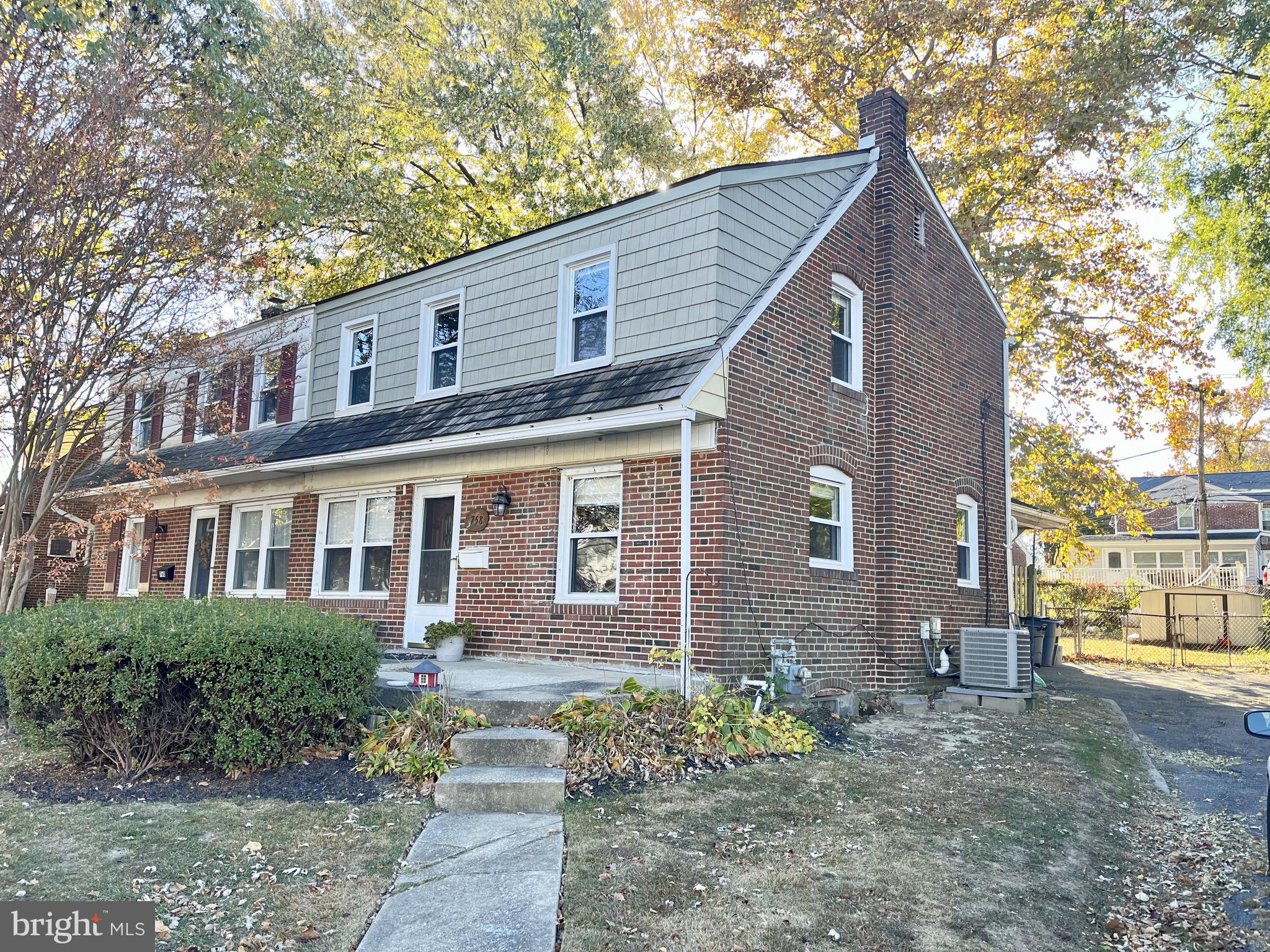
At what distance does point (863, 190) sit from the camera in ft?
38.6

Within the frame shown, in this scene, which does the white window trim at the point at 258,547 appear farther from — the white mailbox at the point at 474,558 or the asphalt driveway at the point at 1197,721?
the asphalt driveway at the point at 1197,721

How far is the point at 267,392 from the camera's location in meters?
14.9

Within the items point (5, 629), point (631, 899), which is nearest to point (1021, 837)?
point (631, 899)

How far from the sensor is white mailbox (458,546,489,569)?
11.1 m

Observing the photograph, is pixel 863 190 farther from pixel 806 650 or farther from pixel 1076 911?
pixel 1076 911

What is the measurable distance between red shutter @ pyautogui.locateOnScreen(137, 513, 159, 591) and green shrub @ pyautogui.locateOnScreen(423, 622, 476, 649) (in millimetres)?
8357

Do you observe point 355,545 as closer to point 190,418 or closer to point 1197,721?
point 190,418

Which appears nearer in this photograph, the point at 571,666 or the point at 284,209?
the point at 571,666

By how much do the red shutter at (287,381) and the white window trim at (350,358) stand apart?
0.91 m

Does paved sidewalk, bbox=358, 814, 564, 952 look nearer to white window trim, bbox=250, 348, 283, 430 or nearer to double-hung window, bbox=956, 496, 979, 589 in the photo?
double-hung window, bbox=956, 496, 979, 589

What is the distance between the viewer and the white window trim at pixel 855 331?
11305 millimetres

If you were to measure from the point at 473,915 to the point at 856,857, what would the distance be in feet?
7.41

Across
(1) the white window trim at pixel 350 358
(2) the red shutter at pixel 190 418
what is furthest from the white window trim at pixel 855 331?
(2) the red shutter at pixel 190 418

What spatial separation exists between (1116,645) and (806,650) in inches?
631
